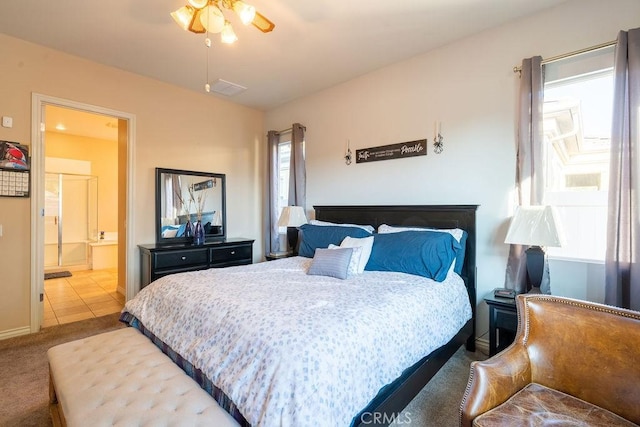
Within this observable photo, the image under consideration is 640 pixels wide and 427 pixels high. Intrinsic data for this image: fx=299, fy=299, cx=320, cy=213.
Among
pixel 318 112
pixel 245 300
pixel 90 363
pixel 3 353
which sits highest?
pixel 318 112

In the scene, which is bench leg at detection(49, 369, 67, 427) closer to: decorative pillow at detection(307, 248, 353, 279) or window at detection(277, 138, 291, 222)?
decorative pillow at detection(307, 248, 353, 279)

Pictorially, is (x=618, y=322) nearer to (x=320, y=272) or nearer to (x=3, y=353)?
(x=320, y=272)

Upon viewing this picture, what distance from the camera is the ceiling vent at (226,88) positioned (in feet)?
12.3

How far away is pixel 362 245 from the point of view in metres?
2.71

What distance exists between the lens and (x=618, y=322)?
1.35m

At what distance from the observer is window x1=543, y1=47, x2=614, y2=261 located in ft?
7.29

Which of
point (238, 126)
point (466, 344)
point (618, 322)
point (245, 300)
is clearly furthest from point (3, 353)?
point (618, 322)

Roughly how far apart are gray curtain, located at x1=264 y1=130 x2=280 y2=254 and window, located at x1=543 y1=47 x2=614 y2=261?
3312mm

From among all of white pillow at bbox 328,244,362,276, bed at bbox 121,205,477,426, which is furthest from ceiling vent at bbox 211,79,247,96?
white pillow at bbox 328,244,362,276

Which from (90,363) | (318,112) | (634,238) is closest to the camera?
(90,363)

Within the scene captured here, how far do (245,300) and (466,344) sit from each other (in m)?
2.08

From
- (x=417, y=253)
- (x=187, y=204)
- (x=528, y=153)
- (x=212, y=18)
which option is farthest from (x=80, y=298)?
(x=528, y=153)

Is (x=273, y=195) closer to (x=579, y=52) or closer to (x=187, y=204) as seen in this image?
(x=187, y=204)

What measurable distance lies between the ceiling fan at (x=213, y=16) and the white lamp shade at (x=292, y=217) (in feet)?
7.13
